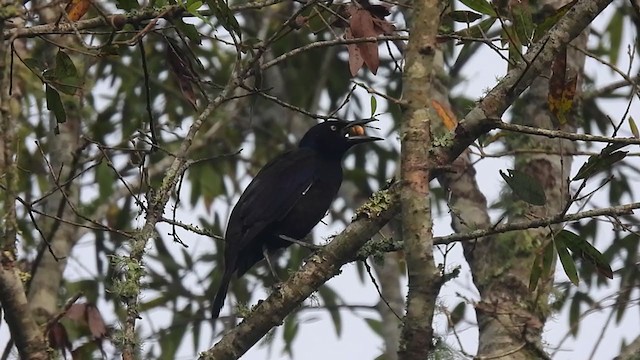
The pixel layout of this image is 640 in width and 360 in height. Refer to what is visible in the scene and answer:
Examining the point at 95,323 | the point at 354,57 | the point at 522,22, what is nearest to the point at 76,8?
the point at 354,57

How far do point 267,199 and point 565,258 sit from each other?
2.22 m

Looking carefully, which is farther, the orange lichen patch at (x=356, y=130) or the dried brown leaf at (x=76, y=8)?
the orange lichen patch at (x=356, y=130)

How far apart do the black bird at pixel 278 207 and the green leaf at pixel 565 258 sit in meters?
1.99

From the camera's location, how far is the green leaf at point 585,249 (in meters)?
4.34

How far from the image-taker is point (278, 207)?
628cm

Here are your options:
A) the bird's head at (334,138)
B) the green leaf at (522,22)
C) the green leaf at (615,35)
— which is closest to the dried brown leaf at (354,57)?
the green leaf at (522,22)

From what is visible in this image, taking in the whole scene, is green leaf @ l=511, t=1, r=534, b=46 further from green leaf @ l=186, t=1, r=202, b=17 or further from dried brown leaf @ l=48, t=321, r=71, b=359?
dried brown leaf @ l=48, t=321, r=71, b=359

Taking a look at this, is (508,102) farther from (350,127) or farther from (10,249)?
(350,127)

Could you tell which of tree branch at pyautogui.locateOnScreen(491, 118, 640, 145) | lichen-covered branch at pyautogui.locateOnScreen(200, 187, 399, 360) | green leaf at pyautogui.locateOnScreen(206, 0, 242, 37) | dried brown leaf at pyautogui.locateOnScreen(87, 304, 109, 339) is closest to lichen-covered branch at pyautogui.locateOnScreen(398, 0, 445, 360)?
tree branch at pyautogui.locateOnScreen(491, 118, 640, 145)

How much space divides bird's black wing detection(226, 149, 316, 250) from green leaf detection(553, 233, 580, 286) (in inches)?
82.2

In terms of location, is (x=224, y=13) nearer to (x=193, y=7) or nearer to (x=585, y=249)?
(x=193, y=7)

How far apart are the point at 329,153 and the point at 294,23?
246cm

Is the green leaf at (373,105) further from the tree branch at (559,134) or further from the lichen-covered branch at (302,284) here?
the tree branch at (559,134)

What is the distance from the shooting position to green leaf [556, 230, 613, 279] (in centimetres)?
434
